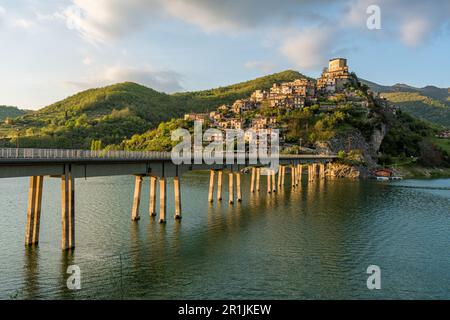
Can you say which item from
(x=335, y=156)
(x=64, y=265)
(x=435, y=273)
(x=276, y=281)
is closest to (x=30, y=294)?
(x=64, y=265)

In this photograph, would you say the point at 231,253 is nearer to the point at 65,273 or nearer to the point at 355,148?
the point at 65,273

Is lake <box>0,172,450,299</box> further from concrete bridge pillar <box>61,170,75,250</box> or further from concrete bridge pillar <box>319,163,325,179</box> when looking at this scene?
concrete bridge pillar <box>319,163,325,179</box>

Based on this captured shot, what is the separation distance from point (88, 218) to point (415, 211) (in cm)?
5385

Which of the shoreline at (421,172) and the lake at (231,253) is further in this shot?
the shoreline at (421,172)

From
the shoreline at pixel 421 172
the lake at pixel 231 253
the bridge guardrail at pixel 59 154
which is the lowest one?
the lake at pixel 231 253

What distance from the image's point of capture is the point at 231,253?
114 ft

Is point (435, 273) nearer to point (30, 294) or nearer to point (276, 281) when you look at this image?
point (276, 281)

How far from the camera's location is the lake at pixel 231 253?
2595 cm

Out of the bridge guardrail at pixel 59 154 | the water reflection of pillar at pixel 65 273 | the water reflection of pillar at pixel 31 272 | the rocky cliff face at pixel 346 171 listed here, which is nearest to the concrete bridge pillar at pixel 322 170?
the rocky cliff face at pixel 346 171

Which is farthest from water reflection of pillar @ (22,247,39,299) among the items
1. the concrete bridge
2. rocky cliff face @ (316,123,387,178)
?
rocky cliff face @ (316,123,387,178)

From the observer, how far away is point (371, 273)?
29859 millimetres

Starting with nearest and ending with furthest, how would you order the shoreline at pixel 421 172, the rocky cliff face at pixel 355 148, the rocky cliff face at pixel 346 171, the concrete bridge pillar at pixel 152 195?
the concrete bridge pillar at pixel 152 195 < the rocky cliff face at pixel 346 171 < the rocky cliff face at pixel 355 148 < the shoreline at pixel 421 172

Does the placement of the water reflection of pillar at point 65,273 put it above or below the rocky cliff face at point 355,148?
below

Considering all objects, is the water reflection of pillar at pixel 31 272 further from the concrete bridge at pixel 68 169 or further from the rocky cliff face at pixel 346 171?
the rocky cliff face at pixel 346 171
